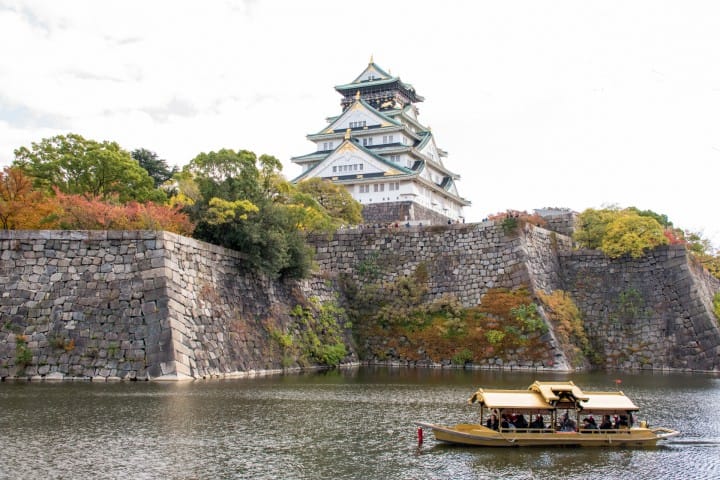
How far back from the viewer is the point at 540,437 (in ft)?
51.7

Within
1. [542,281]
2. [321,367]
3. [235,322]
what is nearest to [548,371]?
[542,281]

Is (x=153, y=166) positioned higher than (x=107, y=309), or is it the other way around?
(x=153, y=166)

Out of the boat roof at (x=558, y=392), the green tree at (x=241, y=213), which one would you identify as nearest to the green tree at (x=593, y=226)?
the green tree at (x=241, y=213)

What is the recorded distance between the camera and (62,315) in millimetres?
24234

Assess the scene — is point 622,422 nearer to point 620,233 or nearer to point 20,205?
point 20,205

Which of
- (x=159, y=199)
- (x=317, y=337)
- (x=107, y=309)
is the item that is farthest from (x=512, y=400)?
(x=159, y=199)

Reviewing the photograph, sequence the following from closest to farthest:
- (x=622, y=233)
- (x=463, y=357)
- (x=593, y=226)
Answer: (x=463, y=357), (x=622, y=233), (x=593, y=226)

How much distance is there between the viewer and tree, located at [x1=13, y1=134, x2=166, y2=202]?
32.4 metres

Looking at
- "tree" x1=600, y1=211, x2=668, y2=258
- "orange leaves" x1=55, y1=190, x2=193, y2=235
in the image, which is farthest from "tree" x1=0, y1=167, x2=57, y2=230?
"tree" x1=600, y1=211, x2=668, y2=258

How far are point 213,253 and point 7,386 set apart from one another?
9.27 metres

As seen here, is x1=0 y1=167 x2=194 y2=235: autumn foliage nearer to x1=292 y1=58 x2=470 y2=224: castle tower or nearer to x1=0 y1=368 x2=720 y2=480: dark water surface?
x1=0 y1=368 x2=720 y2=480: dark water surface

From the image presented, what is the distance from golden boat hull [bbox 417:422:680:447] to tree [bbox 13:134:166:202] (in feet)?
70.0

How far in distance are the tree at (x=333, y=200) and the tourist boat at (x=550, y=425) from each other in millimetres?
32149

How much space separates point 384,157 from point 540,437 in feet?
153
